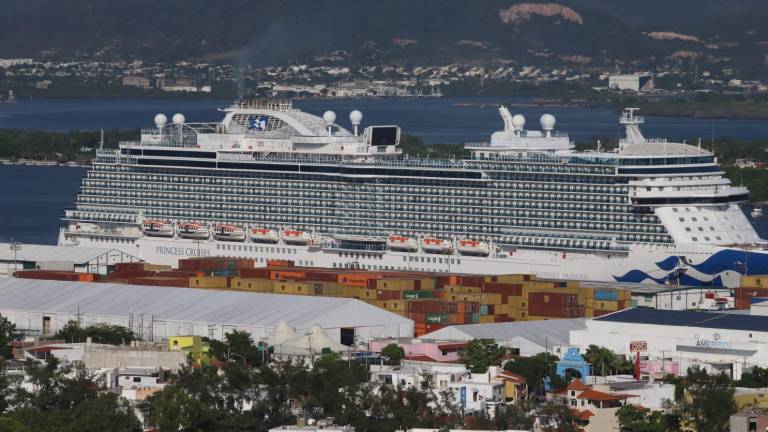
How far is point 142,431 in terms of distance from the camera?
1955 inches

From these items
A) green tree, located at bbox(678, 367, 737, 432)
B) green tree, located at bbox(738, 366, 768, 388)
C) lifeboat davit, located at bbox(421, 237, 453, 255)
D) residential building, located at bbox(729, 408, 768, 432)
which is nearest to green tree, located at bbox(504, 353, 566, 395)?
green tree, located at bbox(738, 366, 768, 388)

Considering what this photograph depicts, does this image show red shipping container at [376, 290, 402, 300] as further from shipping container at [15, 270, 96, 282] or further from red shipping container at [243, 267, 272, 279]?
shipping container at [15, 270, 96, 282]

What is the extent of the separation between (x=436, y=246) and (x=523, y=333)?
14667 millimetres

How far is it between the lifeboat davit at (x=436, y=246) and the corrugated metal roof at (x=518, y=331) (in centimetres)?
1223

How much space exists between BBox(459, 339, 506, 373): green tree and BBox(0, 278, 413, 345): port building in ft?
17.0

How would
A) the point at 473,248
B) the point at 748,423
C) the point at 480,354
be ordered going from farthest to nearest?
the point at 473,248 → the point at 480,354 → the point at 748,423

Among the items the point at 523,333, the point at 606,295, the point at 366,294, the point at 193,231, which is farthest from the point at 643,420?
the point at 193,231

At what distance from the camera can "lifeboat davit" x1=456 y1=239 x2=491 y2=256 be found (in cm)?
7719

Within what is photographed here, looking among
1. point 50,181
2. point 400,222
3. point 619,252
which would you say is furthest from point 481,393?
point 50,181

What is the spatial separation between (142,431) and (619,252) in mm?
26904

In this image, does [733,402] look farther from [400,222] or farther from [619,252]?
[400,222]

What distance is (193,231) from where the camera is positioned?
84000 mm

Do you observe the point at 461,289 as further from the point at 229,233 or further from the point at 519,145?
the point at 229,233

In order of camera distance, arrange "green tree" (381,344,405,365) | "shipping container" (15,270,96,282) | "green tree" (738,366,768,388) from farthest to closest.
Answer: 1. "shipping container" (15,270,96,282)
2. "green tree" (381,344,405,365)
3. "green tree" (738,366,768,388)
